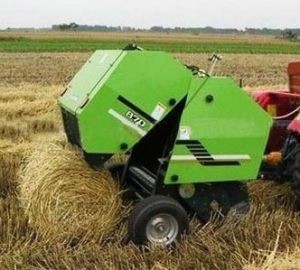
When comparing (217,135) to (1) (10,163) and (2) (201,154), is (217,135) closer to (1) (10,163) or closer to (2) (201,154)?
(2) (201,154)

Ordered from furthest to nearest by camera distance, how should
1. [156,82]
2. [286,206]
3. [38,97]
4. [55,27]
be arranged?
1. [55,27]
2. [38,97]
3. [286,206]
4. [156,82]

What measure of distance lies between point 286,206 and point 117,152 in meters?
1.77

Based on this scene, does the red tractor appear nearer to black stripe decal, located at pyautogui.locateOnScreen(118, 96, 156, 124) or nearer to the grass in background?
black stripe decal, located at pyautogui.locateOnScreen(118, 96, 156, 124)

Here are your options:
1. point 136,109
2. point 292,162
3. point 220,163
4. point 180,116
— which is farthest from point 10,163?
point 292,162

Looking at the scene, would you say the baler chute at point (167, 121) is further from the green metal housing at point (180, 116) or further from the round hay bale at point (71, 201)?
the round hay bale at point (71, 201)

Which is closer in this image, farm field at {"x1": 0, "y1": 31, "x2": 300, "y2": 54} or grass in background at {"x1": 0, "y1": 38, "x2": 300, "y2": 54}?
grass in background at {"x1": 0, "y1": 38, "x2": 300, "y2": 54}

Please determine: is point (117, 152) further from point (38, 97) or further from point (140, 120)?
point (38, 97)

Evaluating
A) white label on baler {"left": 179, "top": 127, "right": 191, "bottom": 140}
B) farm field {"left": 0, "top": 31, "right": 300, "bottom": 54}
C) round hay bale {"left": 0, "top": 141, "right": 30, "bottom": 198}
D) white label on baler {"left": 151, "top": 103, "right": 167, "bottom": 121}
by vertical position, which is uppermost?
white label on baler {"left": 151, "top": 103, "right": 167, "bottom": 121}

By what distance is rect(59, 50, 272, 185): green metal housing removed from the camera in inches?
193

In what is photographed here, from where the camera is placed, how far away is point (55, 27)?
127 meters

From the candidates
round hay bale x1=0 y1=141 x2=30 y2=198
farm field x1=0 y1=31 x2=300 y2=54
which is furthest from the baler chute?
farm field x1=0 y1=31 x2=300 y2=54

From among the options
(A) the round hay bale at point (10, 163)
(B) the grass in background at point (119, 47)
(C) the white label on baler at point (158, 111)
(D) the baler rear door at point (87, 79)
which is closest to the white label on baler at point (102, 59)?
(D) the baler rear door at point (87, 79)

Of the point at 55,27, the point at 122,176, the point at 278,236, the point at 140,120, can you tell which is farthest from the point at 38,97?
the point at 55,27

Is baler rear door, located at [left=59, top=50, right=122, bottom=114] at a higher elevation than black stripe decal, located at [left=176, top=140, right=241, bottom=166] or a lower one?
higher
